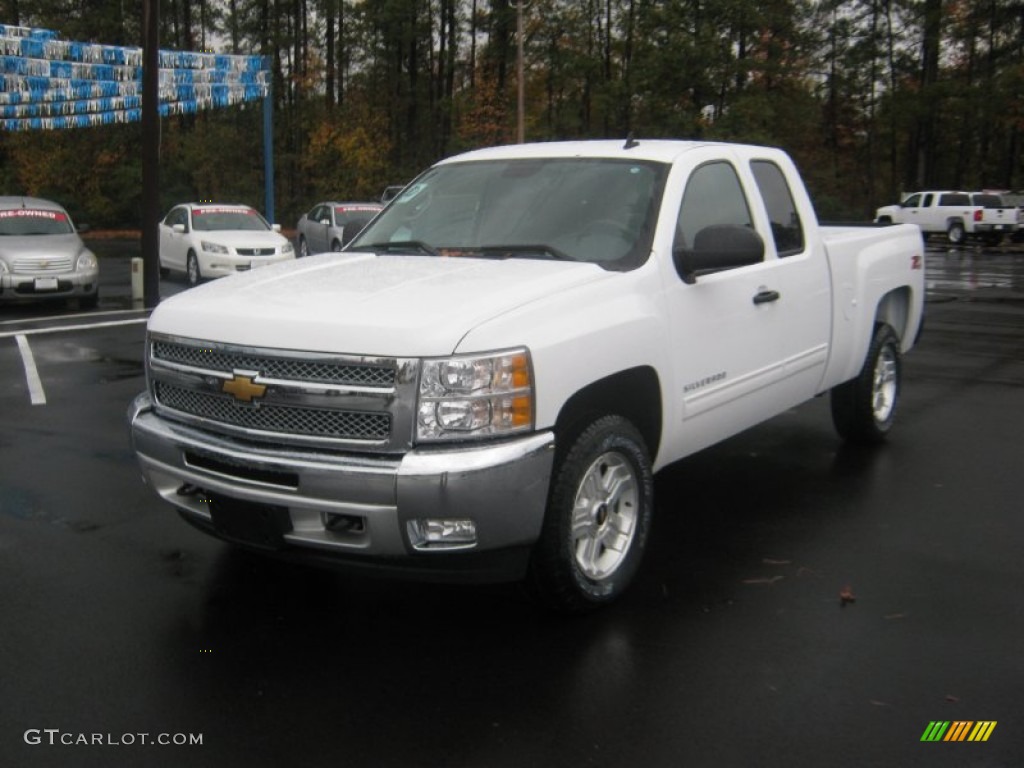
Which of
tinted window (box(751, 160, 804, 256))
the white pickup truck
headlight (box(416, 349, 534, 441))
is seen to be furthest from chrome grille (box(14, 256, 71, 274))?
headlight (box(416, 349, 534, 441))

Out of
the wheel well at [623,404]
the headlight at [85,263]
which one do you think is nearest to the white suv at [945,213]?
the headlight at [85,263]

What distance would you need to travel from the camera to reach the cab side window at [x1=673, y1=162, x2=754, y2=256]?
5.06 meters

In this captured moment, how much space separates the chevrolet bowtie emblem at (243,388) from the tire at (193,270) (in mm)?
15717

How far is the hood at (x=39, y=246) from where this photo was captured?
1498cm

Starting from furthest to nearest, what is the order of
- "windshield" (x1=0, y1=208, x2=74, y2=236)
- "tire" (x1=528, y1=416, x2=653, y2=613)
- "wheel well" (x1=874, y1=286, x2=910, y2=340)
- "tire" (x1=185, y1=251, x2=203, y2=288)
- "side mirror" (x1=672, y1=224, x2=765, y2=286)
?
"tire" (x1=185, y1=251, x2=203, y2=288) < "windshield" (x1=0, y1=208, x2=74, y2=236) < "wheel well" (x1=874, y1=286, x2=910, y2=340) < "side mirror" (x1=672, y1=224, x2=765, y2=286) < "tire" (x1=528, y1=416, x2=653, y2=613)

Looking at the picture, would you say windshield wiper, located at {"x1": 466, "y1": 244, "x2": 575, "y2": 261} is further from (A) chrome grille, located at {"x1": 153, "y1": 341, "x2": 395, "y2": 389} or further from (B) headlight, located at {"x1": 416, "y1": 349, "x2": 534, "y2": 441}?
(A) chrome grille, located at {"x1": 153, "y1": 341, "x2": 395, "y2": 389}

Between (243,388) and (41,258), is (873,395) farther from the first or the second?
(41,258)

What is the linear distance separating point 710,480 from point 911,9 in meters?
50.0

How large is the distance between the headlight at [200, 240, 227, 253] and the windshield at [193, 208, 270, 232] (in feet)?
3.07

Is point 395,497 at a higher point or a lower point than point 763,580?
higher

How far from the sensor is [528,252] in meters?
4.90

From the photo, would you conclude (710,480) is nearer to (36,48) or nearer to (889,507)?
(889,507)

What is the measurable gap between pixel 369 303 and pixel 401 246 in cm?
132

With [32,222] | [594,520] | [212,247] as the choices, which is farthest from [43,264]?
[594,520]
